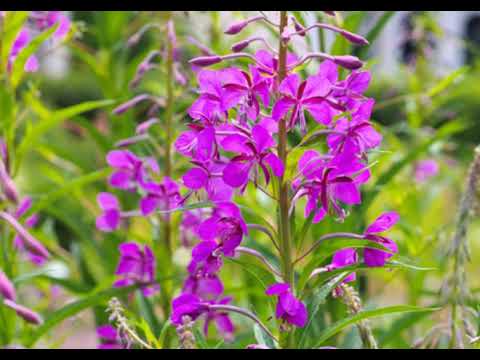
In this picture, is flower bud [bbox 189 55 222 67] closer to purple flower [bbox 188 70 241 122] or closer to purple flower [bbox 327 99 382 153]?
purple flower [bbox 188 70 241 122]

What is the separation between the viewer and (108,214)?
1926 mm

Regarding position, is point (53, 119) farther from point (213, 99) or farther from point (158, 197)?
point (213, 99)

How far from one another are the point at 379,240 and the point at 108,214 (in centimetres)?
94

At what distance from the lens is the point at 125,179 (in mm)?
1826

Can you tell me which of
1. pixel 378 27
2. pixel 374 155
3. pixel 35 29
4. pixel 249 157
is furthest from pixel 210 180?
pixel 374 155

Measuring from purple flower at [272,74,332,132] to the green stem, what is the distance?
0.11 ft

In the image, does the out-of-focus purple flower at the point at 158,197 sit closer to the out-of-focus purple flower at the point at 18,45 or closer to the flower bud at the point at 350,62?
the out-of-focus purple flower at the point at 18,45

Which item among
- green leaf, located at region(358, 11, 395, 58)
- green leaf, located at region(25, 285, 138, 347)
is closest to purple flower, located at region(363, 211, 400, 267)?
green leaf, located at region(25, 285, 138, 347)

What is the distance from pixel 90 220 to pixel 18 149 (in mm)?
1022

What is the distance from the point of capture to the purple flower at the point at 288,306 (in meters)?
1.12

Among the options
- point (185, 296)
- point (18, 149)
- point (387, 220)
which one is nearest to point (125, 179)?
point (18, 149)

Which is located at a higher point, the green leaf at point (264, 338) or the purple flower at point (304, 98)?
the purple flower at point (304, 98)

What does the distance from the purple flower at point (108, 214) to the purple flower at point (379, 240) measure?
89cm

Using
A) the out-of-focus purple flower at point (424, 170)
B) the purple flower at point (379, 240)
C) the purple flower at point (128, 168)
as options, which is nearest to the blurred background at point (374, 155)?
the out-of-focus purple flower at point (424, 170)
